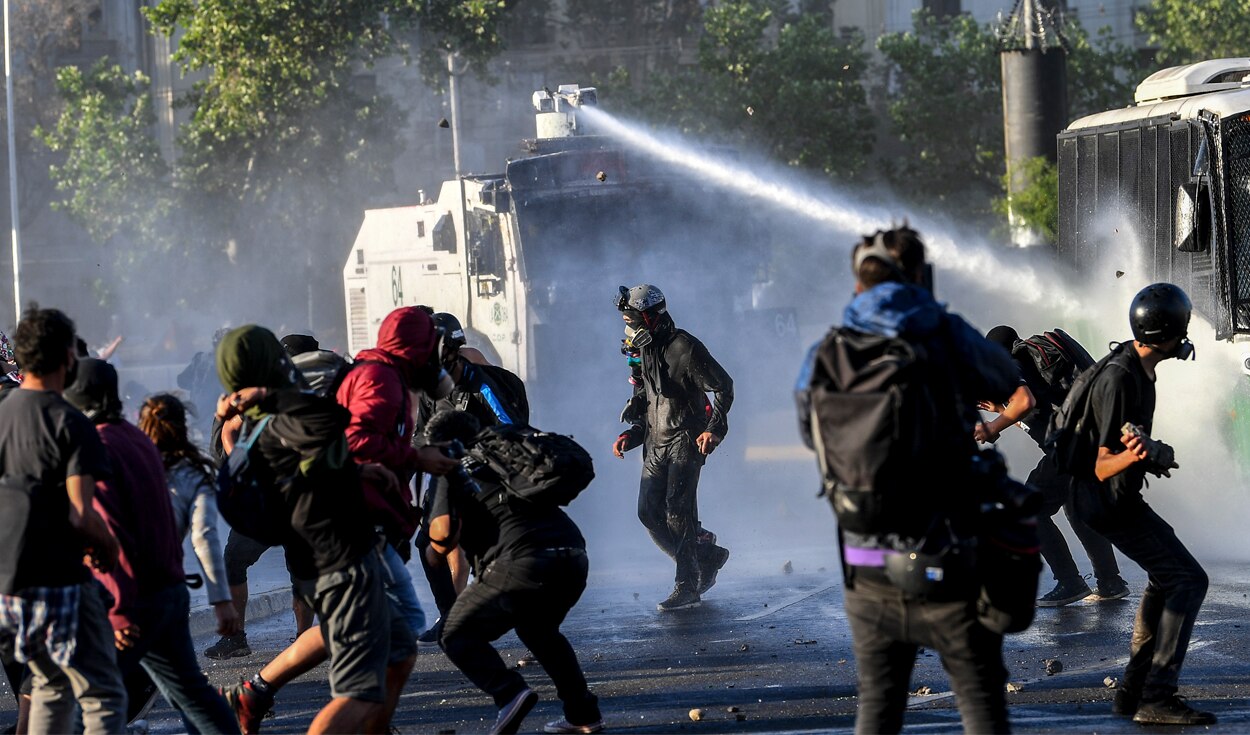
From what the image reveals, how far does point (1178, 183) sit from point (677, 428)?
13.9 ft

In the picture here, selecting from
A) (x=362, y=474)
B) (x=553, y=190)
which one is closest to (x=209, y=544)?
(x=362, y=474)

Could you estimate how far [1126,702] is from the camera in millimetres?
6133

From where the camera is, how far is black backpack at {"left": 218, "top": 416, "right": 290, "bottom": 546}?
505cm

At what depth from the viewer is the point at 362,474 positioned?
5164 mm

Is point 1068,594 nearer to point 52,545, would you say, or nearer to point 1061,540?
point 1061,540

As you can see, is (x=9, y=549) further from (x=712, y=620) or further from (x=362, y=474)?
(x=712, y=620)

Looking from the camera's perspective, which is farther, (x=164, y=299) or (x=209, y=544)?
(x=164, y=299)

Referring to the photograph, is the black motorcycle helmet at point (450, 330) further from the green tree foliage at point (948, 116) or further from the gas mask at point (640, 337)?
the green tree foliage at point (948, 116)

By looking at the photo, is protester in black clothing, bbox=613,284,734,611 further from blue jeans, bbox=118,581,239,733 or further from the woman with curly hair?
blue jeans, bbox=118,581,239,733

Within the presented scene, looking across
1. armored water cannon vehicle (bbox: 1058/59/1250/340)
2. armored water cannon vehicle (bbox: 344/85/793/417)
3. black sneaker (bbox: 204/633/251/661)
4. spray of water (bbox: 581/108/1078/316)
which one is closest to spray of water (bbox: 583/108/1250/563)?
spray of water (bbox: 581/108/1078/316)

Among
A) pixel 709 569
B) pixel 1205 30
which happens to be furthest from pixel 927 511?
pixel 1205 30

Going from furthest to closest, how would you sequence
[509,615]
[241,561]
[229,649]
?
[229,649] < [241,561] < [509,615]

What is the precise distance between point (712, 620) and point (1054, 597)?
1.74m

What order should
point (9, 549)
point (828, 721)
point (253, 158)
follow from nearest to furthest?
1. point (9, 549)
2. point (828, 721)
3. point (253, 158)
